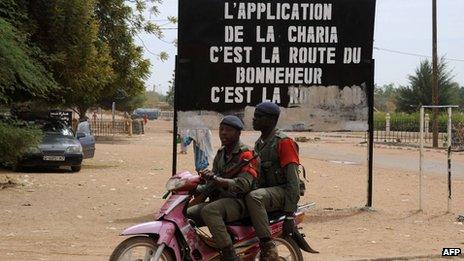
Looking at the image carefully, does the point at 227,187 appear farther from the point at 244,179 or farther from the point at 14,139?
the point at 14,139

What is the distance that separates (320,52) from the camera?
11.1m

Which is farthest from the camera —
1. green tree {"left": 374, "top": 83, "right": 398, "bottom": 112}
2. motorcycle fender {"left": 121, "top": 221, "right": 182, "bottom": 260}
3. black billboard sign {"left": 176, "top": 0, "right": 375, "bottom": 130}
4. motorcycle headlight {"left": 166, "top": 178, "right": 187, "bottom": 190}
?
green tree {"left": 374, "top": 83, "right": 398, "bottom": 112}

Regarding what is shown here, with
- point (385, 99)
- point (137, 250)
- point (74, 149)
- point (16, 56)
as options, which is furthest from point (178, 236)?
point (385, 99)

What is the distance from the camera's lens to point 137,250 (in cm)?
580

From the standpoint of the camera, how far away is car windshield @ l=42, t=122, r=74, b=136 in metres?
19.6

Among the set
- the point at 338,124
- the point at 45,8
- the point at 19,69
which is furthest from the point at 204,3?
the point at 45,8

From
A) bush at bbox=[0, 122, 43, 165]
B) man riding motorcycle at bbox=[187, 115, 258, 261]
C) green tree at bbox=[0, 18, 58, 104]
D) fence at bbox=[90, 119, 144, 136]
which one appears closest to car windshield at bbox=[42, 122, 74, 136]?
bush at bbox=[0, 122, 43, 165]

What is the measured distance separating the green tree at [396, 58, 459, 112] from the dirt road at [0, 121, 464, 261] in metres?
49.0

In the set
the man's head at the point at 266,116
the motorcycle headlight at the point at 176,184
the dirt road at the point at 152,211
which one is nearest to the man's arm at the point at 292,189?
the man's head at the point at 266,116

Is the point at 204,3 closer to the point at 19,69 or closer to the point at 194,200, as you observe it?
the point at 19,69

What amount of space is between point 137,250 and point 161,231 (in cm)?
27

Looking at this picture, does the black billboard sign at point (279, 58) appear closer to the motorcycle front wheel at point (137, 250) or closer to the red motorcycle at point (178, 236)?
the red motorcycle at point (178, 236)

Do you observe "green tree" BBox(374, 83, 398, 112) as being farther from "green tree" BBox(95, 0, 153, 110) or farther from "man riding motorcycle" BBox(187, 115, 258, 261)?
"man riding motorcycle" BBox(187, 115, 258, 261)

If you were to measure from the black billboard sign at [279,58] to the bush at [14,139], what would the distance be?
450 cm
